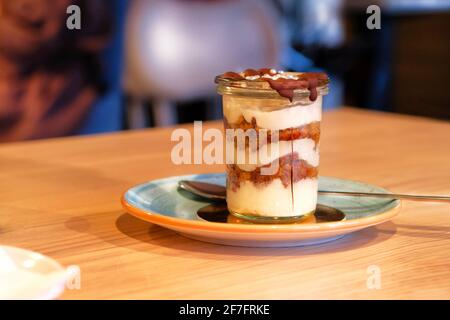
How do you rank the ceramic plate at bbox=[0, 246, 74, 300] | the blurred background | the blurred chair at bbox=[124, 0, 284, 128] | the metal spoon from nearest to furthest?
the ceramic plate at bbox=[0, 246, 74, 300] → the metal spoon → the blurred background → the blurred chair at bbox=[124, 0, 284, 128]

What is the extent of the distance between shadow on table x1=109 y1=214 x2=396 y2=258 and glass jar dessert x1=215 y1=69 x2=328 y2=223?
57mm

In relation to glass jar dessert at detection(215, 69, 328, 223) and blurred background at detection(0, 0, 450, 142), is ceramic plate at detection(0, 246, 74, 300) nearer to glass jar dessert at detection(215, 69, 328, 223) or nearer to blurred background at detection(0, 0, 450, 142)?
glass jar dessert at detection(215, 69, 328, 223)

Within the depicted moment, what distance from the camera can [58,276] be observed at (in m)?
0.56

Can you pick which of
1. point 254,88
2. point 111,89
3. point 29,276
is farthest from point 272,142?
point 111,89

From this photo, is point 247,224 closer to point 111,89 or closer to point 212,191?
point 212,191

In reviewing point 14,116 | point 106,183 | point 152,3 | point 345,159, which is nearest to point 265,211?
point 106,183

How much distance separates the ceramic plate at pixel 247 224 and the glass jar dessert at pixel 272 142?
0.03 m

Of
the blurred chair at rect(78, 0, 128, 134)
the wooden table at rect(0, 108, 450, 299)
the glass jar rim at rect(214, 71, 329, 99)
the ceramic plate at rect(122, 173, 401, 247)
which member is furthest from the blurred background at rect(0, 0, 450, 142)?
the glass jar rim at rect(214, 71, 329, 99)

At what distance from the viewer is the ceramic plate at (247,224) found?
67 centimetres

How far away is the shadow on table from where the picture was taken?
0.70m

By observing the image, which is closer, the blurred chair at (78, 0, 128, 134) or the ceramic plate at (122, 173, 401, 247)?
the ceramic plate at (122, 173, 401, 247)

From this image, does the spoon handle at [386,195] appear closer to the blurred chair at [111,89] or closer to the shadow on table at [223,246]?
the shadow on table at [223,246]
